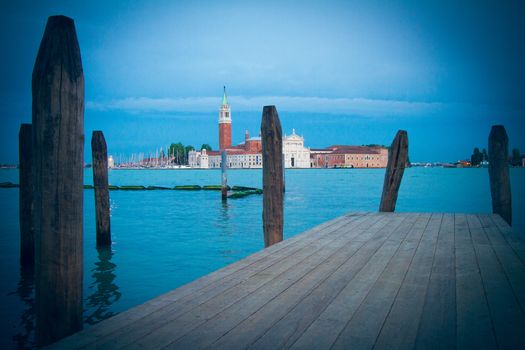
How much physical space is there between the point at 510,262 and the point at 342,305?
1.84 metres

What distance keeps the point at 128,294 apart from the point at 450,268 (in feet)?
15.1

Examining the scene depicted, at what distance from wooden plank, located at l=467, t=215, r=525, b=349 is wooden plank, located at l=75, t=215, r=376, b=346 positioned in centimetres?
134

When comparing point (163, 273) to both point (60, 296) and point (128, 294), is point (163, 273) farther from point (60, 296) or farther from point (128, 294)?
point (60, 296)

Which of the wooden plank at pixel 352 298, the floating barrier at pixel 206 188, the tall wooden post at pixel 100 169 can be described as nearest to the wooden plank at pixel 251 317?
the wooden plank at pixel 352 298

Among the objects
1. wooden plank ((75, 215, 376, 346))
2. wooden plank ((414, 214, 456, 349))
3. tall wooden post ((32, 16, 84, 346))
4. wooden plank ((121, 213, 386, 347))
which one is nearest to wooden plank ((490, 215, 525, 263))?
wooden plank ((414, 214, 456, 349))

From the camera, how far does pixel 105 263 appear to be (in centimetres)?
863

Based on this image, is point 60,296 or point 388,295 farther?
point 388,295

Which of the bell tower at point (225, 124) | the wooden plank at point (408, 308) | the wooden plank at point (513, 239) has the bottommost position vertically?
the wooden plank at point (513, 239)

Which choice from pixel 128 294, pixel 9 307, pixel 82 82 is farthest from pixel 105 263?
pixel 82 82

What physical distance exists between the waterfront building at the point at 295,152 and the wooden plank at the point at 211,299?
415 ft

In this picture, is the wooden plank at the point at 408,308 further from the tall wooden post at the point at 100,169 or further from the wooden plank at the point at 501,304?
the tall wooden post at the point at 100,169

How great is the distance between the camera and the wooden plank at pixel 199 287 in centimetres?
213

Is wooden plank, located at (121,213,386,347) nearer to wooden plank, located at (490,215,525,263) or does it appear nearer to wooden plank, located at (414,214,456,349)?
wooden plank, located at (414,214,456,349)

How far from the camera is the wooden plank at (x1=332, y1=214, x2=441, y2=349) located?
6.66 feet
